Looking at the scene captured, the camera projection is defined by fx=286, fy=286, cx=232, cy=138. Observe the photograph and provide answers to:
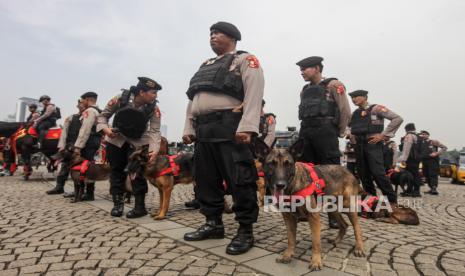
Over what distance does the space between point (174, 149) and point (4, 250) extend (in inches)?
733

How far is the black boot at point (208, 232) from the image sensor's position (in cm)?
362

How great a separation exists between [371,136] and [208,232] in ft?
14.0

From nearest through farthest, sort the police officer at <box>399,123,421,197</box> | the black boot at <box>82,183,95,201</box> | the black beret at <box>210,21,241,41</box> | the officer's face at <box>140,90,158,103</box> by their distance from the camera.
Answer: the black beret at <box>210,21,241,41</box> → the officer's face at <box>140,90,158,103</box> → the black boot at <box>82,183,95,201</box> → the police officer at <box>399,123,421,197</box>

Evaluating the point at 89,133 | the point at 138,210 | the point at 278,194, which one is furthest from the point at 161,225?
the point at 89,133

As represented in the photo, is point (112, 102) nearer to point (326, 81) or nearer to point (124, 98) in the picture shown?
point (124, 98)

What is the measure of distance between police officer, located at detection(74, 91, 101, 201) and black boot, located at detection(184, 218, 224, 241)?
4.01 m

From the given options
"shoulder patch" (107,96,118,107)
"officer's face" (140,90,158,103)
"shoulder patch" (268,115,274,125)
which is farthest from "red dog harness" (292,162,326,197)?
"shoulder patch" (268,115,274,125)

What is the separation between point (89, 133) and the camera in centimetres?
647

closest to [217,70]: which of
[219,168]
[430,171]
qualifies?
[219,168]

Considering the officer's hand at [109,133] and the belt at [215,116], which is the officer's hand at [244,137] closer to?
the belt at [215,116]

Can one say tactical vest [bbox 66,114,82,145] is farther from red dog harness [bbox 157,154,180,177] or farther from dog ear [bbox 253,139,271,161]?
dog ear [bbox 253,139,271,161]

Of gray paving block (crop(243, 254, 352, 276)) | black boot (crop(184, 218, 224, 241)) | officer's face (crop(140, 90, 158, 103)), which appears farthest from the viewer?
officer's face (crop(140, 90, 158, 103))

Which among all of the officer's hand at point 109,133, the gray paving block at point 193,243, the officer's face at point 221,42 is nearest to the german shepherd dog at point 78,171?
the officer's hand at point 109,133

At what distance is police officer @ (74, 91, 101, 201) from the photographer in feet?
20.9
